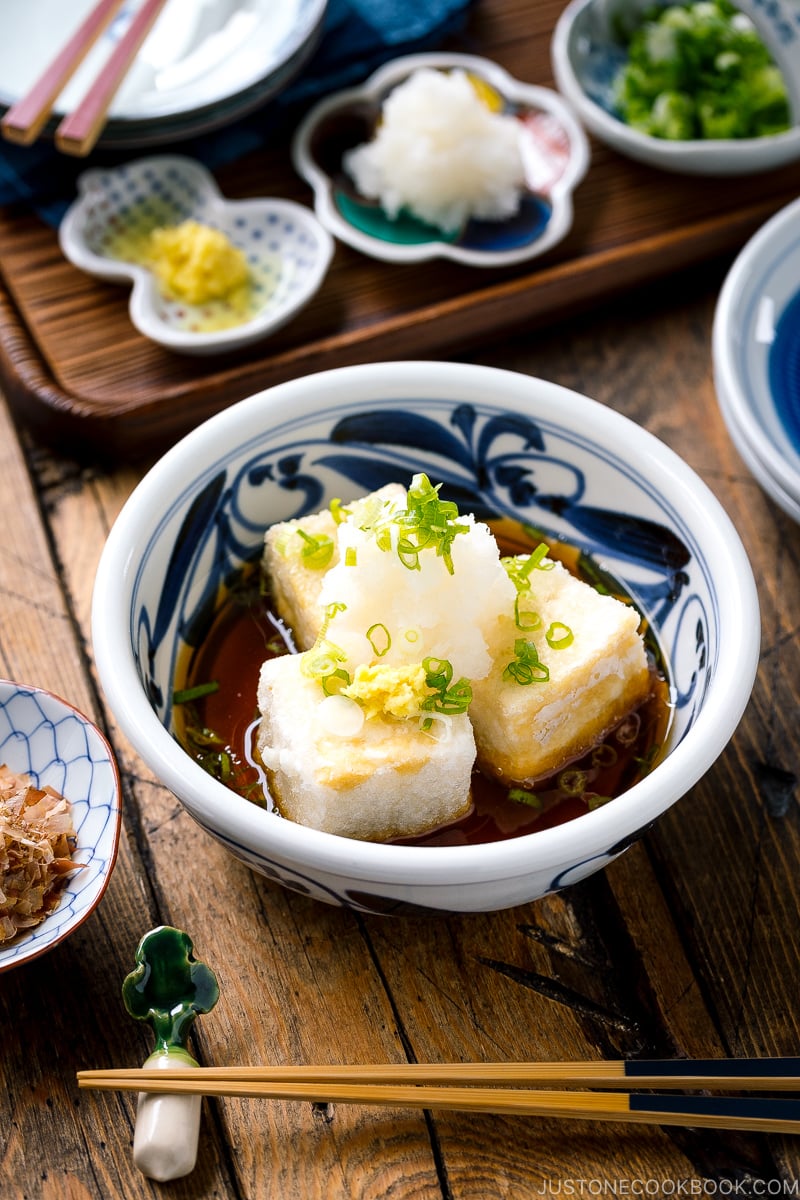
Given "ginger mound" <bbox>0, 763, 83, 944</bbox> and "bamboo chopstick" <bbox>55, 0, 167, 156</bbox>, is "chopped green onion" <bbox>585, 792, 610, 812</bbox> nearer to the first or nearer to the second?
"ginger mound" <bbox>0, 763, 83, 944</bbox>

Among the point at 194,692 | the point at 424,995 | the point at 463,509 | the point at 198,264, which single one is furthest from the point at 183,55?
the point at 424,995

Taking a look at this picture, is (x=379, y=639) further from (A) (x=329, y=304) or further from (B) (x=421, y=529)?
(A) (x=329, y=304)

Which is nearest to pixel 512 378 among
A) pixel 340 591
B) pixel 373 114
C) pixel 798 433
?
pixel 340 591

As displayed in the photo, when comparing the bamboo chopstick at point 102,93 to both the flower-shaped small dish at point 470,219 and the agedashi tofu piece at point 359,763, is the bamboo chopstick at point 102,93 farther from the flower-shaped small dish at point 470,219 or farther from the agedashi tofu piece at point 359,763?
the agedashi tofu piece at point 359,763

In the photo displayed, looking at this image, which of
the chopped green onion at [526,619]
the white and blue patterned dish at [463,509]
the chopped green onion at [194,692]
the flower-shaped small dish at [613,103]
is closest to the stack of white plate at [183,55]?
the flower-shaped small dish at [613,103]

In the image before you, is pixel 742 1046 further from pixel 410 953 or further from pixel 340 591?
pixel 340 591

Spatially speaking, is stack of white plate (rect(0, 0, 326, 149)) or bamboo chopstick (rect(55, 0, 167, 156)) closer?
bamboo chopstick (rect(55, 0, 167, 156))

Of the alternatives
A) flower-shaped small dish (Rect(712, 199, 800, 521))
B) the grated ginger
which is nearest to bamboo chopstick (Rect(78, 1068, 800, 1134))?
flower-shaped small dish (Rect(712, 199, 800, 521))
